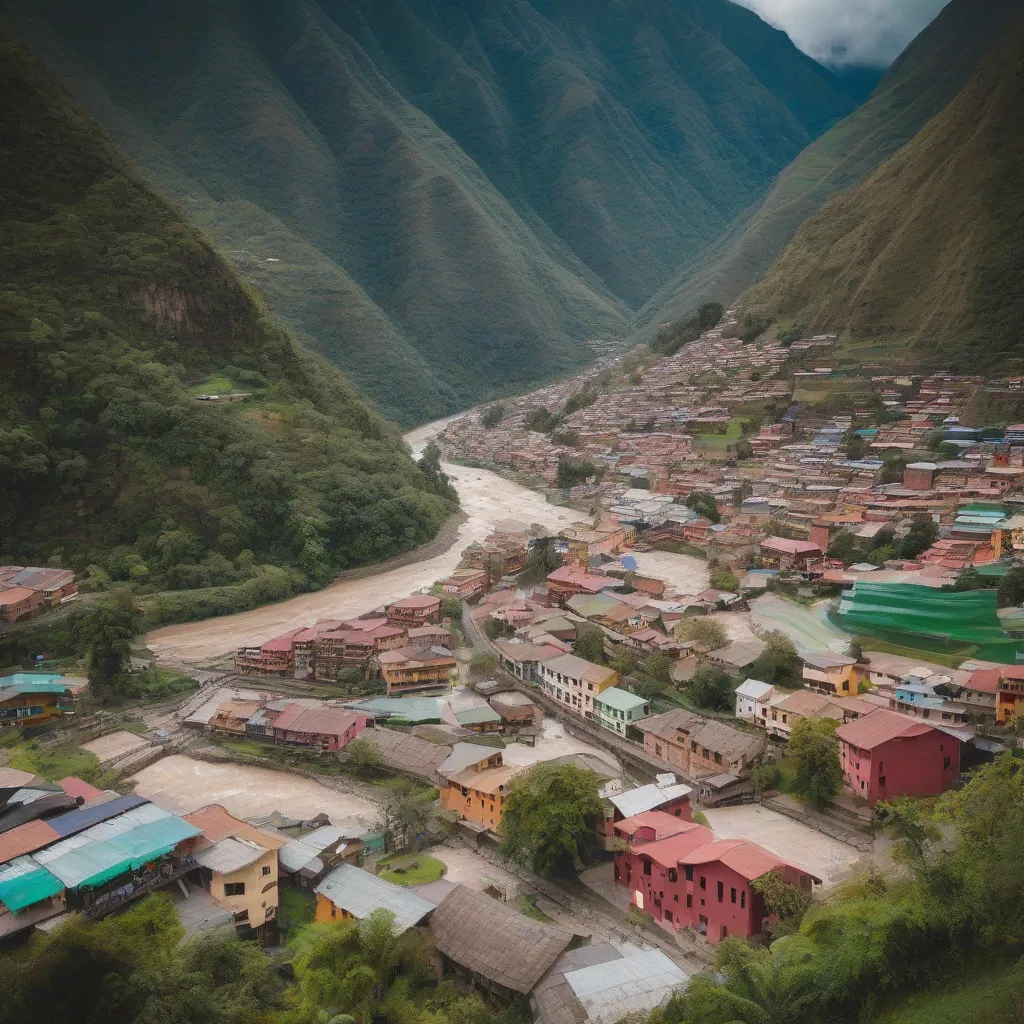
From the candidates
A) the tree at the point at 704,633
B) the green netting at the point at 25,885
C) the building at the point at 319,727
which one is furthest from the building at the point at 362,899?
the tree at the point at 704,633

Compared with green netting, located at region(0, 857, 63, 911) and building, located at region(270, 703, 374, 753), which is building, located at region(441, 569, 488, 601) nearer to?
building, located at region(270, 703, 374, 753)

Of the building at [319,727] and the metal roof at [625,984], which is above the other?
the metal roof at [625,984]

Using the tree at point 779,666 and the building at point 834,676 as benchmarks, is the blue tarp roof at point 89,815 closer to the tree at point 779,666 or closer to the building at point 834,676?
the tree at point 779,666

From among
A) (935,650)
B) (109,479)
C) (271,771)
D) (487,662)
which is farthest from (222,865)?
(109,479)

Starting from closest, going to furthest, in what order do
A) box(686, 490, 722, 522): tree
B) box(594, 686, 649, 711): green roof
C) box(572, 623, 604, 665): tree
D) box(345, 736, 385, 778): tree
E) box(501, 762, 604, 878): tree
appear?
box(501, 762, 604, 878): tree → box(345, 736, 385, 778): tree → box(594, 686, 649, 711): green roof → box(572, 623, 604, 665): tree → box(686, 490, 722, 522): tree

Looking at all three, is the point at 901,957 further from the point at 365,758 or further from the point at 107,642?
the point at 107,642

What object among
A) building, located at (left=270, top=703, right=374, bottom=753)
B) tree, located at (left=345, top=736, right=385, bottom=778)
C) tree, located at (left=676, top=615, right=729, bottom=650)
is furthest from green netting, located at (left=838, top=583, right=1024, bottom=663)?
building, located at (left=270, top=703, right=374, bottom=753)
